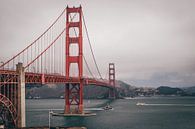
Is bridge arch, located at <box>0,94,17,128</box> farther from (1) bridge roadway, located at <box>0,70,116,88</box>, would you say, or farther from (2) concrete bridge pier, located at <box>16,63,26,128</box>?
(1) bridge roadway, located at <box>0,70,116,88</box>

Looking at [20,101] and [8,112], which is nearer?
[20,101]

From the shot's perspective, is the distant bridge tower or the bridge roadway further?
the distant bridge tower

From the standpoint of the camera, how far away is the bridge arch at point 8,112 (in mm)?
50281

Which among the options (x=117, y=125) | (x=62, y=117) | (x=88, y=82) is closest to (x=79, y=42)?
(x=88, y=82)

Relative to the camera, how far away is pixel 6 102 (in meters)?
50.5

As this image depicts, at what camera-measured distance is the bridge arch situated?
5028cm

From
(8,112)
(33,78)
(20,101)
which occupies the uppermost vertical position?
(33,78)

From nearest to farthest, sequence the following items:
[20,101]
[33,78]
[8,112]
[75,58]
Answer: [20,101] < [8,112] < [33,78] < [75,58]

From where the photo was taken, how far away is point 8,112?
2034 inches

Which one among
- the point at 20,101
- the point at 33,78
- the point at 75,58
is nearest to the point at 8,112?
the point at 20,101

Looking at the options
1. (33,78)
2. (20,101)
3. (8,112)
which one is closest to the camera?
(20,101)

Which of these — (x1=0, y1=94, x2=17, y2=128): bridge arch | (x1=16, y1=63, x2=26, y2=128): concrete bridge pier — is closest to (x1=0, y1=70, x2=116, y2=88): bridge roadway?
(x1=16, y1=63, x2=26, y2=128): concrete bridge pier

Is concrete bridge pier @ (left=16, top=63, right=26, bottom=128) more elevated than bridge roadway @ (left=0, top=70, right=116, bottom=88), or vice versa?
bridge roadway @ (left=0, top=70, right=116, bottom=88)

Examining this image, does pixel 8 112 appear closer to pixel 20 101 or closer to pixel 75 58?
pixel 20 101
